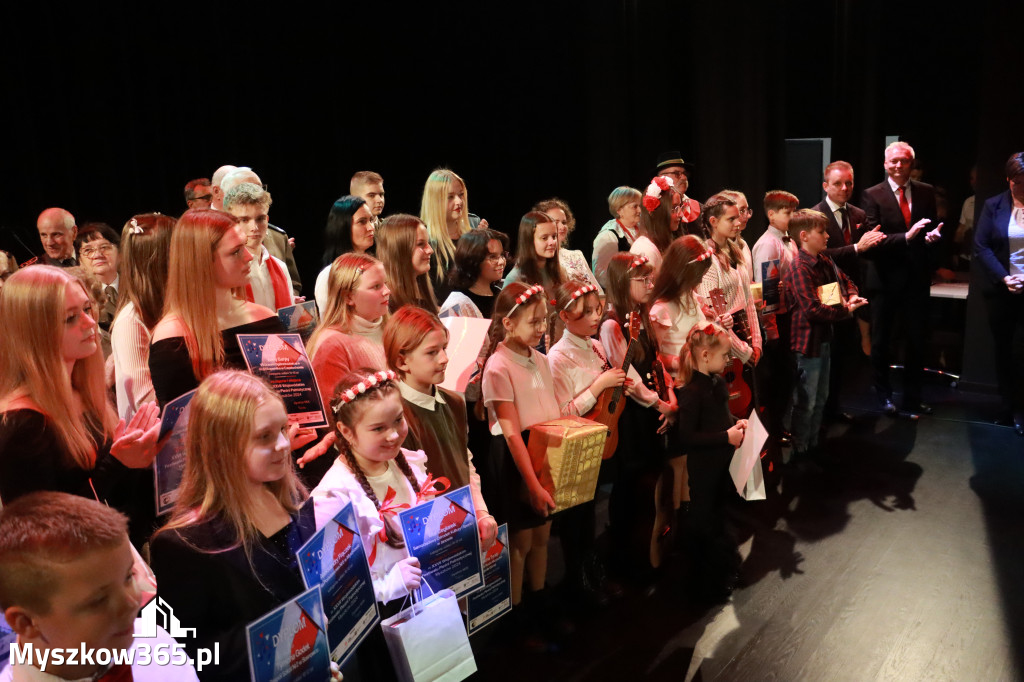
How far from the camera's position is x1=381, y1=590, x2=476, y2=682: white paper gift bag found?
1980mm

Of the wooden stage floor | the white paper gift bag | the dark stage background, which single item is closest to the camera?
the white paper gift bag

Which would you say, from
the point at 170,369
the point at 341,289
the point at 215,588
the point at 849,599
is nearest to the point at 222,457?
the point at 215,588

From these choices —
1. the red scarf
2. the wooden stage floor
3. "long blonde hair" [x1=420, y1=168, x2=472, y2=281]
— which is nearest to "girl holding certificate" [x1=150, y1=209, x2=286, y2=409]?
the red scarf

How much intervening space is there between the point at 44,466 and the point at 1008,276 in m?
5.84

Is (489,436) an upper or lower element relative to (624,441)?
upper

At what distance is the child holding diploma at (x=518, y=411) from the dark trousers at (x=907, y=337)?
3777mm

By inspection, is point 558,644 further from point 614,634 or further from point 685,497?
point 685,497

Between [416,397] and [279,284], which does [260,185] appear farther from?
[416,397]

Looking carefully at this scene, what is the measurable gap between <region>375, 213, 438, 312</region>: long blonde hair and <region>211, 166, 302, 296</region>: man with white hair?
1.02 meters

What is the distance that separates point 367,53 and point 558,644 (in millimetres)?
5535

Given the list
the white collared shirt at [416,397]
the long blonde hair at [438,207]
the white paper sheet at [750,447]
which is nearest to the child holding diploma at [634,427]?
the white paper sheet at [750,447]

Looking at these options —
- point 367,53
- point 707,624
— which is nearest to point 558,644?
point 707,624

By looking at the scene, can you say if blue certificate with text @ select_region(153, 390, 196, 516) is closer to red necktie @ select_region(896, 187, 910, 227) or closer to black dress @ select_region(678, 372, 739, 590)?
black dress @ select_region(678, 372, 739, 590)

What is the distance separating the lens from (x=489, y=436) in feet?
11.0
